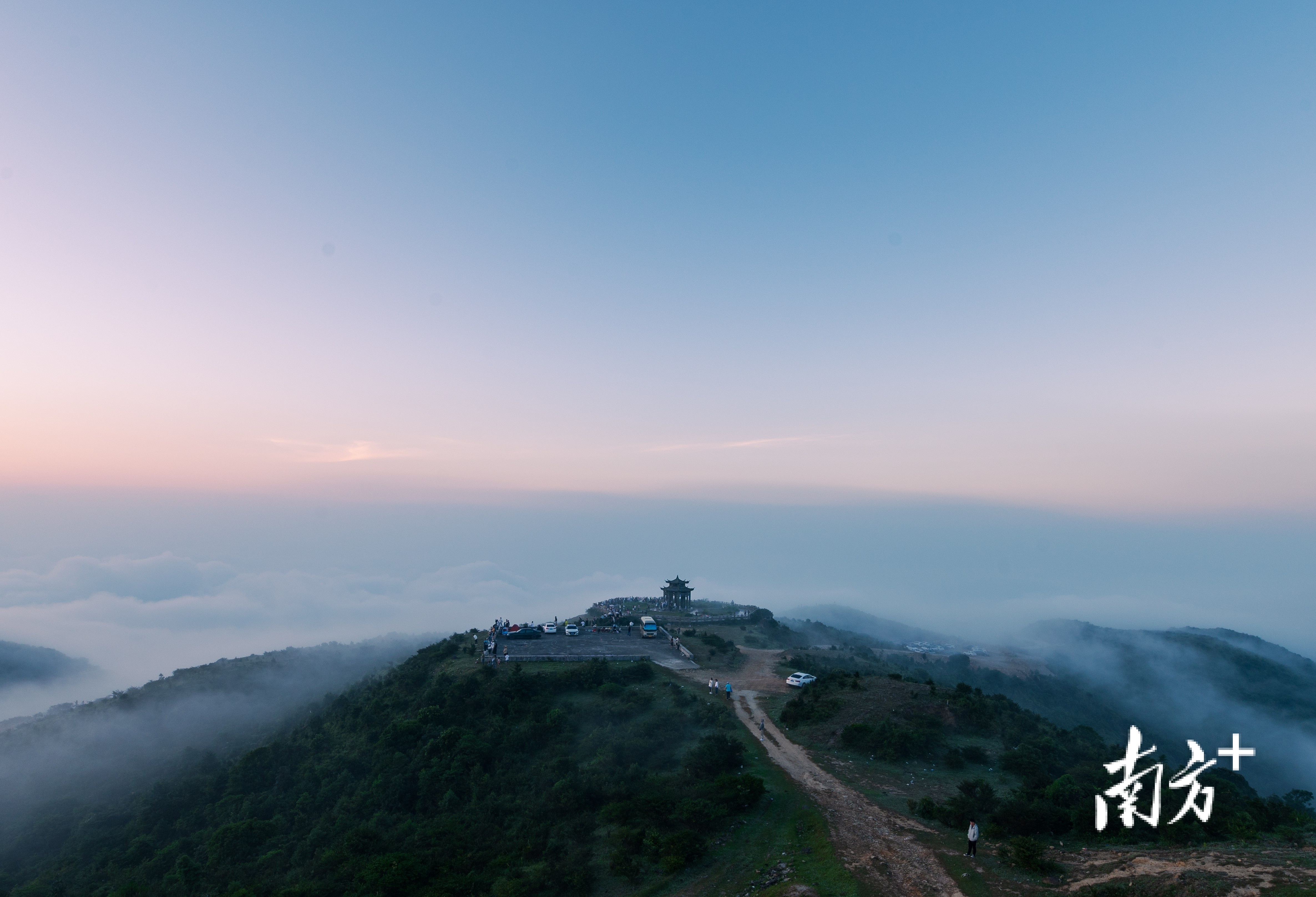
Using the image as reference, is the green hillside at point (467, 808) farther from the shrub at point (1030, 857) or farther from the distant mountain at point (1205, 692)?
the distant mountain at point (1205, 692)

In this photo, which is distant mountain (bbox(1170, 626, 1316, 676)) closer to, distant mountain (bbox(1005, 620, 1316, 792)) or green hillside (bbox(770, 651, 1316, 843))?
distant mountain (bbox(1005, 620, 1316, 792))

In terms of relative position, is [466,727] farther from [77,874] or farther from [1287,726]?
[1287,726]

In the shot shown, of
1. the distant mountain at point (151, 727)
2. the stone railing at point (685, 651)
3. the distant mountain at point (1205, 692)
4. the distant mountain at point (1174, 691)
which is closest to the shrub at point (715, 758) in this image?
the stone railing at point (685, 651)

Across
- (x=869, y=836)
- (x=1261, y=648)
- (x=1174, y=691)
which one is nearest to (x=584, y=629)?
(x=869, y=836)

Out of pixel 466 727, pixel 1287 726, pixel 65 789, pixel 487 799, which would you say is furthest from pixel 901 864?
pixel 1287 726

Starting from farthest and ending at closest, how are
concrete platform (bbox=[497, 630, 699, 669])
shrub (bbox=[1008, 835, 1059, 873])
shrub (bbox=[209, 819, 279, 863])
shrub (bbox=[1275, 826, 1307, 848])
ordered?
1. concrete platform (bbox=[497, 630, 699, 669])
2. shrub (bbox=[209, 819, 279, 863])
3. shrub (bbox=[1275, 826, 1307, 848])
4. shrub (bbox=[1008, 835, 1059, 873])

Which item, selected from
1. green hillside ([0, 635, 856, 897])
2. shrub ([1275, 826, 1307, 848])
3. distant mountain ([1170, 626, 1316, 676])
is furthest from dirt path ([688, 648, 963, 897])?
distant mountain ([1170, 626, 1316, 676])
